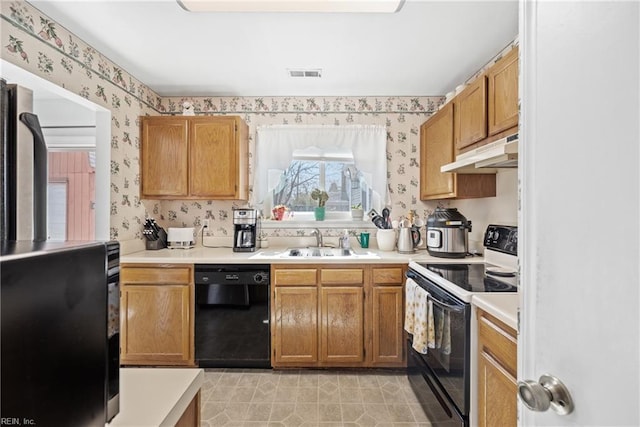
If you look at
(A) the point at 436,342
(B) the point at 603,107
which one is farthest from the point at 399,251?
(B) the point at 603,107

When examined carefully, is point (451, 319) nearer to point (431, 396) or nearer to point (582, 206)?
point (431, 396)

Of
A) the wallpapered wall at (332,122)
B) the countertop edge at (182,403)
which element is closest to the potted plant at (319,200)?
the wallpapered wall at (332,122)

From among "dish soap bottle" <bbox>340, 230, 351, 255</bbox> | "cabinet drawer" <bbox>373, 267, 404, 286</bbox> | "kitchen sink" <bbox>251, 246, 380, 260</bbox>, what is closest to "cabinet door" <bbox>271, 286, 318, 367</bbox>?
"kitchen sink" <bbox>251, 246, 380, 260</bbox>

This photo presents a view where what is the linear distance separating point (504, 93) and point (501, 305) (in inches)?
46.2

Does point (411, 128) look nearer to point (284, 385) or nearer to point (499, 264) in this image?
point (499, 264)

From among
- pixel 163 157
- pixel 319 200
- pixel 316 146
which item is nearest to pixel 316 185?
pixel 319 200

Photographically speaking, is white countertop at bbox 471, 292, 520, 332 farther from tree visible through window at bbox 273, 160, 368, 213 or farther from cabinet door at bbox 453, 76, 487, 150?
tree visible through window at bbox 273, 160, 368, 213

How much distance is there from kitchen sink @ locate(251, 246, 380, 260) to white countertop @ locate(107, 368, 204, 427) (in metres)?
1.63

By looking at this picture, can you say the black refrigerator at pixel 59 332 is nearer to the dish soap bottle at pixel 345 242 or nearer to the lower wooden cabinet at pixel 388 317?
the lower wooden cabinet at pixel 388 317

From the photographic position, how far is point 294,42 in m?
2.06

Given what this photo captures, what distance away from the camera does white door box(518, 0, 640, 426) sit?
17.8 inches

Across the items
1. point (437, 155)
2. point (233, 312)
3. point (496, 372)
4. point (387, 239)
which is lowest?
point (233, 312)

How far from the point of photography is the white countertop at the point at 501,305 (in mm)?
1133

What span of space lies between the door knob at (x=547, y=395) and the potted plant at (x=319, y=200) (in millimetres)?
2503
